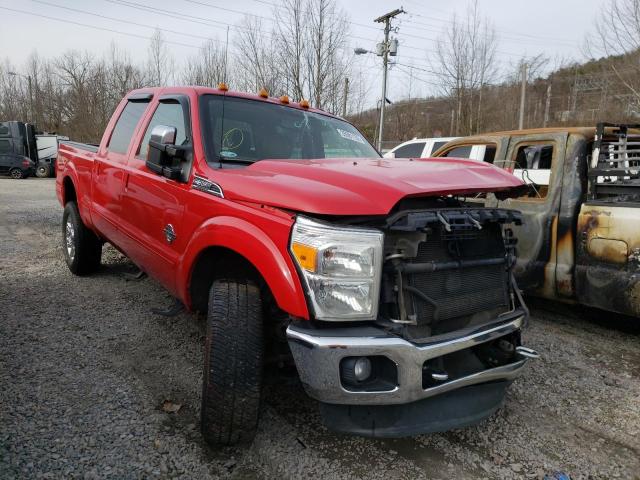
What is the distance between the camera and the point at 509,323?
2.55 meters

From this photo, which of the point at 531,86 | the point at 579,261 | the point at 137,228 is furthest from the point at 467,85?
the point at 137,228

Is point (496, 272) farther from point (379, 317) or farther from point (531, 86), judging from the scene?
point (531, 86)

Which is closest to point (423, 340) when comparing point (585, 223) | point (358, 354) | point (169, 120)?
point (358, 354)

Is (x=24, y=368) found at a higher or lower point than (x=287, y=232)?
lower

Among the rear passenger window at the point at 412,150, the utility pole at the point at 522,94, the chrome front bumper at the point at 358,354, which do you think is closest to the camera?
the chrome front bumper at the point at 358,354

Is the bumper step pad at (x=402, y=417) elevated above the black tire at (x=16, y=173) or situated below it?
below

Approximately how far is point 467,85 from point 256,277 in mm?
21546

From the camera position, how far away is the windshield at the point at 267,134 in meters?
3.14

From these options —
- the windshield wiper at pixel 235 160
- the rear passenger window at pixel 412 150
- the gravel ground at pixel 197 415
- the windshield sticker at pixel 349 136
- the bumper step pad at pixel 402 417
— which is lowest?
the gravel ground at pixel 197 415

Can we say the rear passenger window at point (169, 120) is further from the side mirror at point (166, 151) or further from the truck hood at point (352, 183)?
the truck hood at point (352, 183)

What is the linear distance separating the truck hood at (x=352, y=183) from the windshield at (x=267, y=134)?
1.09 ft

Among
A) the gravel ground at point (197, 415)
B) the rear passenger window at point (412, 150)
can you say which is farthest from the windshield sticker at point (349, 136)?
the rear passenger window at point (412, 150)

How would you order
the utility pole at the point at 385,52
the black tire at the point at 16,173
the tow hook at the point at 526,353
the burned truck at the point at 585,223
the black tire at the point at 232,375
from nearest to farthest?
1. the black tire at the point at 232,375
2. the tow hook at the point at 526,353
3. the burned truck at the point at 585,223
4. the utility pole at the point at 385,52
5. the black tire at the point at 16,173

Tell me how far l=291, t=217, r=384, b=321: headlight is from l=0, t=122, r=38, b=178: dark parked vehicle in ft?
84.3
